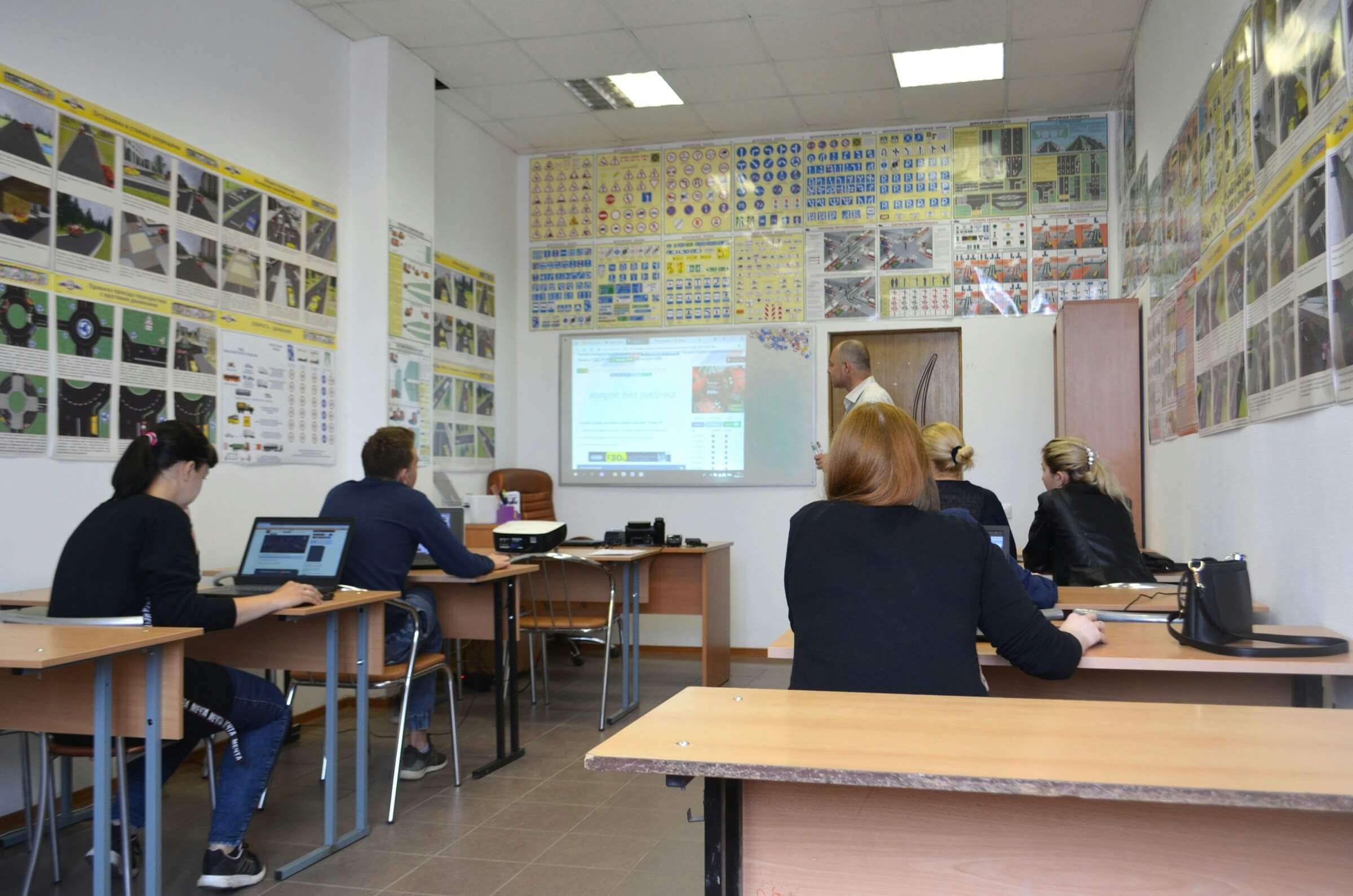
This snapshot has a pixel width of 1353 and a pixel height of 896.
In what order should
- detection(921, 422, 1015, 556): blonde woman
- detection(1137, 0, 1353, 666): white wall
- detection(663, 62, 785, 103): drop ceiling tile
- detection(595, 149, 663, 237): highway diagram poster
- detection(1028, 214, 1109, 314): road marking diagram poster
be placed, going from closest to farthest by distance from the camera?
detection(1137, 0, 1353, 666): white wall, detection(921, 422, 1015, 556): blonde woman, detection(663, 62, 785, 103): drop ceiling tile, detection(1028, 214, 1109, 314): road marking diagram poster, detection(595, 149, 663, 237): highway diagram poster

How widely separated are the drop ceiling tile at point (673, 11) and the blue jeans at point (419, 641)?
280 cm

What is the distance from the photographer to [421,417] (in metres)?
5.39

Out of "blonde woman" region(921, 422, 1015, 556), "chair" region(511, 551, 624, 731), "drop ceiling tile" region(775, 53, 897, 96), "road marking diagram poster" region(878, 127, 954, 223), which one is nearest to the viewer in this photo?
"blonde woman" region(921, 422, 1015, 556)

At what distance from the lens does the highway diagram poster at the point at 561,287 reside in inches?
269

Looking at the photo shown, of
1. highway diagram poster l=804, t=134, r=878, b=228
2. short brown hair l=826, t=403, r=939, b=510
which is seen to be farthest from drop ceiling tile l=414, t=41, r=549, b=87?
short brown hair l=826, t=403, r=939, b=510

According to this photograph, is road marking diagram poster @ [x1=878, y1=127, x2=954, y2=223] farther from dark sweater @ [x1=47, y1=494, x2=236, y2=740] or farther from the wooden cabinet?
dark sweater @ [x1=47, y1=494, x2=236, y2=740]

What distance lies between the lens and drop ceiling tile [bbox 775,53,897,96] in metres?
5.38

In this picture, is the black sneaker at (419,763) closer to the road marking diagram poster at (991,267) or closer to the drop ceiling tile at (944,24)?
the drop ceiling tile at (944,24)

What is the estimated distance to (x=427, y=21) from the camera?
16.2ft

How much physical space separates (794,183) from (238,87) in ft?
10.8

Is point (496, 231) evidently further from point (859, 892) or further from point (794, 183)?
point (859, 892)

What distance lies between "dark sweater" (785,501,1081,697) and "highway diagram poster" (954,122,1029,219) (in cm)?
473

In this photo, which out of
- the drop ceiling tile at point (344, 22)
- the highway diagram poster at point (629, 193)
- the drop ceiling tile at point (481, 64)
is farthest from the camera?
the highway diagram poster at point (629, 193)

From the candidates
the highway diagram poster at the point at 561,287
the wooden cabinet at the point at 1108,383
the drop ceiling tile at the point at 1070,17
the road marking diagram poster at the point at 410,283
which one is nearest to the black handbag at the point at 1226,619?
the wooden cabinet at the point at 1108,383
